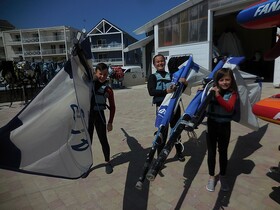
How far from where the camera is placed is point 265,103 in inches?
108

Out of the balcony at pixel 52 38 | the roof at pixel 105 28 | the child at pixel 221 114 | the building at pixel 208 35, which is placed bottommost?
the child at pixel 221 114

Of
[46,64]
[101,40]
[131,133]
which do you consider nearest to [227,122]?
[131,133]

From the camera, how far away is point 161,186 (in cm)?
315

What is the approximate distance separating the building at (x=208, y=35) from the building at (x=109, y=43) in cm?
1915

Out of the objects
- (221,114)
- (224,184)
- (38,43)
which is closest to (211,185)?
(224,184)

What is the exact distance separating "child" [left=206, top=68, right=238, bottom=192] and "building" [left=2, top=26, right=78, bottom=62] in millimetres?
41514

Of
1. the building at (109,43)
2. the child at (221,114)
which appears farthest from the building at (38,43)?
the child at (221,114)

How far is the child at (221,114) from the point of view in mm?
2744

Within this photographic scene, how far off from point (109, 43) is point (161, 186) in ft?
128


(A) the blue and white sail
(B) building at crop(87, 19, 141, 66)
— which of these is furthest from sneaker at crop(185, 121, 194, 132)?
(B) building at crop(87, 19, 141, 66)

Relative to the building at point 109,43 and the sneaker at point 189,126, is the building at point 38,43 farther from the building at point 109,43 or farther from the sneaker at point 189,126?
the sneaker at point 189,126

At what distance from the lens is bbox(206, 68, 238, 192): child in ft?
9.00

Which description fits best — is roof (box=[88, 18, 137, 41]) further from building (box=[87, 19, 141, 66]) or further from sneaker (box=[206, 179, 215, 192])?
sneaker (box=[206, 179, 215, 192])

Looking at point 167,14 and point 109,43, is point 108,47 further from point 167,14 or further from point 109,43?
point 167,14
